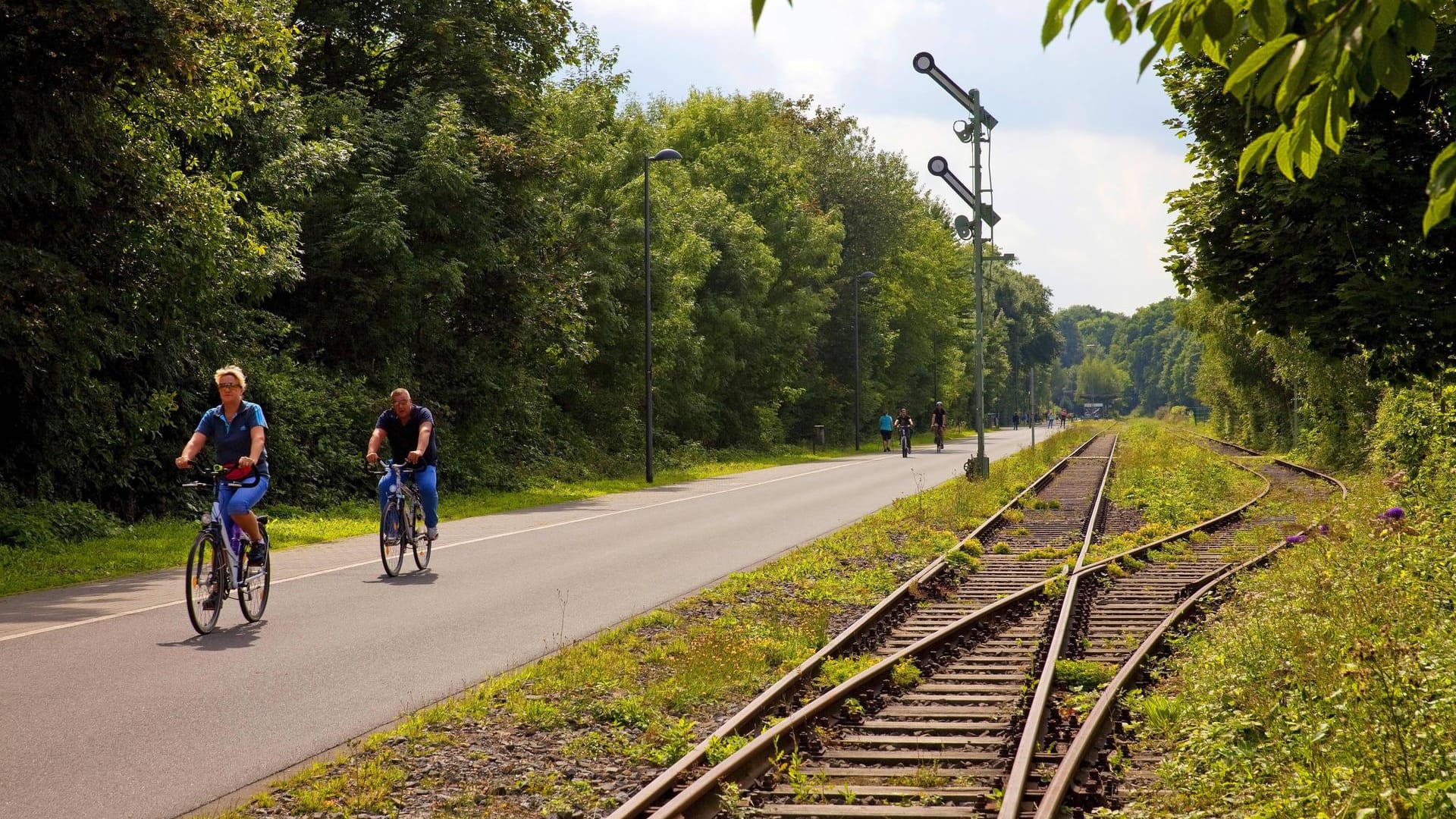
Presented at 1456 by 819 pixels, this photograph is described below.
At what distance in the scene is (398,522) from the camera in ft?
43.3

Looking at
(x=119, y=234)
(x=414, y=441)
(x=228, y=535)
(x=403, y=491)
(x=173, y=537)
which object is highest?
(x=119, y=234)

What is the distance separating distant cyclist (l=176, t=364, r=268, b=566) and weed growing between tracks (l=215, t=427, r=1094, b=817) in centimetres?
293

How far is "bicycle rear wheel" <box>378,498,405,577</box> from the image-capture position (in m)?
13.0

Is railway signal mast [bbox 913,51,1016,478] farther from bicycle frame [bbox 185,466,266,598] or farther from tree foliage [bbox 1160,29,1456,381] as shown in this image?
bicycle frame [bbox 185,466,266,598]

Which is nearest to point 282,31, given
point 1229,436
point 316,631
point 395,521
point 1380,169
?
point 395,521

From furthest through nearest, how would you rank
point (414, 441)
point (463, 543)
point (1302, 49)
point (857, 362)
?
point (857, 362) < point (463, 543) < point (414, 441) < point (1302, 49)

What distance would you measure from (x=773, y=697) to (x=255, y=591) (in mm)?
5197

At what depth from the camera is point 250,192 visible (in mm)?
21016

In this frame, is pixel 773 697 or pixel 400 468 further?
pixel 400 468

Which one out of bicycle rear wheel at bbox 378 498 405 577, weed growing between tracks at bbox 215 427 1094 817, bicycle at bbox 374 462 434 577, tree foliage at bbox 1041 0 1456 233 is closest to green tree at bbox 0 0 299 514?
bicycle at bbox 374 462 434 577

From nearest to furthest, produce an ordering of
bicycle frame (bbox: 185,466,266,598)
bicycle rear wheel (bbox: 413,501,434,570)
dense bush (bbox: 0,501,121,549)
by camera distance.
A: bicycle frame (bbox: 185,466,266,598)
bicycle rear wheel (bbox: 413,501,434,570)
dense bush (bbox: 0,501,121,549)

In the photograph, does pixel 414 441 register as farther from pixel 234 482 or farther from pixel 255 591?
pixel 234 482

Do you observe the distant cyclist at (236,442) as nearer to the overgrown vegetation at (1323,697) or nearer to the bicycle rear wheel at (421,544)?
the bicycle rear wheel at (421,544)

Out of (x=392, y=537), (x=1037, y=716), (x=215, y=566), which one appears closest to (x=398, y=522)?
(x=392, y=537)
